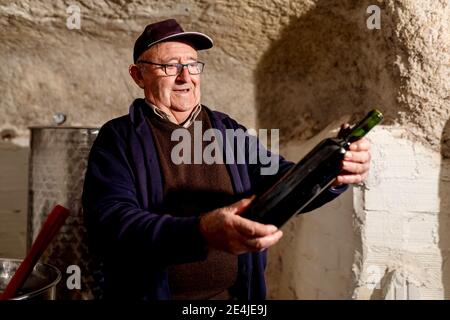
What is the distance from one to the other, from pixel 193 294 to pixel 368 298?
347mm

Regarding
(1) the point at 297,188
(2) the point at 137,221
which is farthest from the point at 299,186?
(2) the point at 137,221

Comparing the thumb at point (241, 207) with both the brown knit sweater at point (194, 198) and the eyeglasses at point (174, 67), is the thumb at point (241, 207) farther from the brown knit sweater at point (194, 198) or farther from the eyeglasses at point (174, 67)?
the eyeglasses at point (174, 67)

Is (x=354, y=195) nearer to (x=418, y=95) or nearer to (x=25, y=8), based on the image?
(x=418, y=95)

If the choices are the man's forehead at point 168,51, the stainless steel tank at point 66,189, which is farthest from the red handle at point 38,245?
the man's forehead at point 168,51

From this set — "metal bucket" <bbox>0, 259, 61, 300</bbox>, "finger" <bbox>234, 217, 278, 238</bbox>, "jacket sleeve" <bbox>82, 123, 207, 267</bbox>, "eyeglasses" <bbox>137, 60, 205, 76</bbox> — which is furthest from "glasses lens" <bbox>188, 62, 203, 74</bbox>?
"metal bucket" <bbox>0, 259, 61, 300</bbox>

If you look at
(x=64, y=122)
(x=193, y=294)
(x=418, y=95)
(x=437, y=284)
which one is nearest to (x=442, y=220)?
(x=437, y=284)

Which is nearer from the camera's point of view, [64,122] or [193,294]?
[193,294]

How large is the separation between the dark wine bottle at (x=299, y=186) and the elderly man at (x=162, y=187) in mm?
52

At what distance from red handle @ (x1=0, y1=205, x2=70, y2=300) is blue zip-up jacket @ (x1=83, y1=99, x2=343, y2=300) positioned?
1.8 inches

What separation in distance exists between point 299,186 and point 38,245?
15.4 inches

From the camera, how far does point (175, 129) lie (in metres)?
0.72

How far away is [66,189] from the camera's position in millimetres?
896

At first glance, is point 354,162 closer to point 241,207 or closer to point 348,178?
point 348,178

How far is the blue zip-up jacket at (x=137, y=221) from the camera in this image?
64cm
